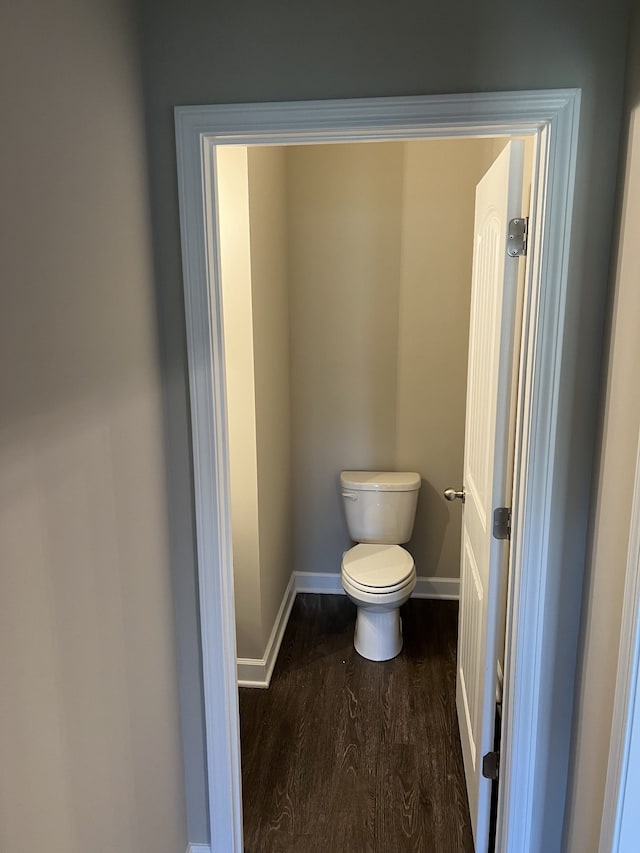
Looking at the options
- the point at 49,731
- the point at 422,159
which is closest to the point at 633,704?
the point at 49,731

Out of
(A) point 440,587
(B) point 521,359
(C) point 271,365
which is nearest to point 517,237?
(B) point 521,359

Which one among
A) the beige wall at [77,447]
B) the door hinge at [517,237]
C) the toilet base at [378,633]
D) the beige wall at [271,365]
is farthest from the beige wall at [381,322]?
the beige wall at [77,447]

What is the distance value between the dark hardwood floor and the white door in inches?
7.1

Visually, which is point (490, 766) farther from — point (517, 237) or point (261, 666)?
point (517, 237)

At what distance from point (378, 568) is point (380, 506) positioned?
0.37 metres

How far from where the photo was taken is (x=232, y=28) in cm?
136

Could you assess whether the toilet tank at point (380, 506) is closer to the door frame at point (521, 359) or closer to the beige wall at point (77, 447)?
the door frame at point (521, 359)

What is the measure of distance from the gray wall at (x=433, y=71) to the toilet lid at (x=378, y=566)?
3.96ft

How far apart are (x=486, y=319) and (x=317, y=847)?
1.69 metres

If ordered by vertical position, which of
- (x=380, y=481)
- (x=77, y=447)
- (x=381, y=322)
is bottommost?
(x=380, y=481)

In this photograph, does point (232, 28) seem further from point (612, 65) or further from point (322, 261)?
point (322, 261)

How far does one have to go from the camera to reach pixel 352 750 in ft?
7.50

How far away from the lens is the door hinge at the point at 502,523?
1636mm

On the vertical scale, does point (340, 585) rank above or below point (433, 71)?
below
